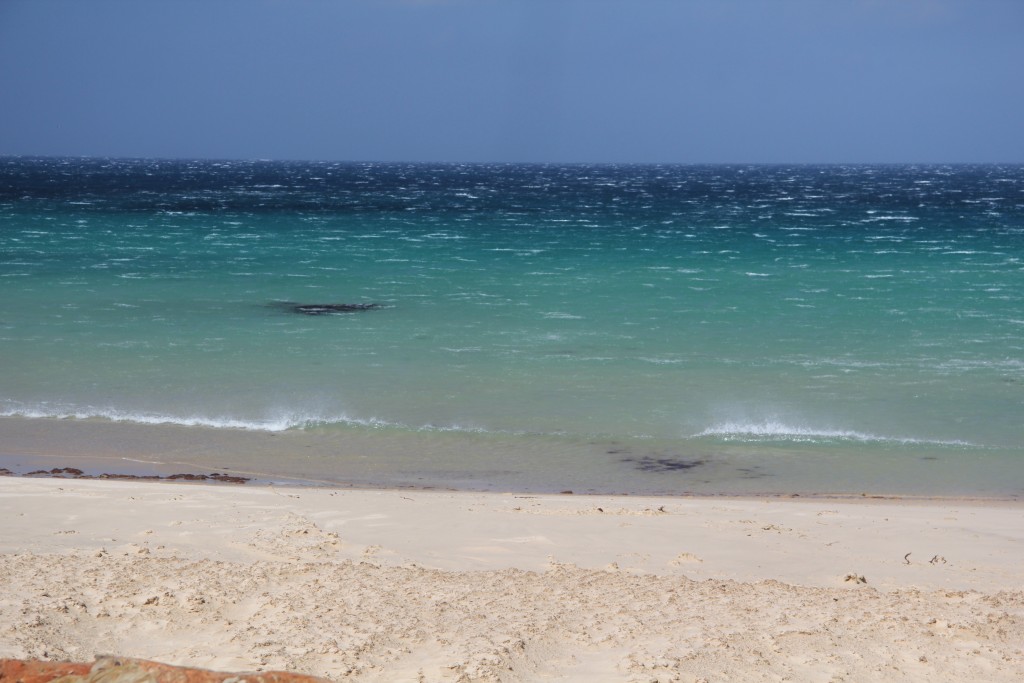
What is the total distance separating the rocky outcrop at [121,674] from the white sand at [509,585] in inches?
82.4

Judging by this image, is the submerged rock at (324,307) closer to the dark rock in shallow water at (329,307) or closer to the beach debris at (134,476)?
the dark rock in shallow water at (329,307)

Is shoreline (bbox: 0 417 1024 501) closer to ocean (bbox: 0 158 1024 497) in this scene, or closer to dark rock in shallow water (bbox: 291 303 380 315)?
ocean (bbox: 0 158 1024 497)

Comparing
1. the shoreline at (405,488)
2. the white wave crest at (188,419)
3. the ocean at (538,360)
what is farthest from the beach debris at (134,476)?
the white wave crest at (188,419)

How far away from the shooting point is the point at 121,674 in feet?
12.5

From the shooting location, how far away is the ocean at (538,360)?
1286cm

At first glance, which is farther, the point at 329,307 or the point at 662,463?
the point at 329,307

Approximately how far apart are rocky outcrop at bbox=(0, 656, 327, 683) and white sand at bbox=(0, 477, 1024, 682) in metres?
2.09

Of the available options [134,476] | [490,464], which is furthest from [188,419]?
[490,464]

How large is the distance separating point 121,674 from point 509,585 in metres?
4.19

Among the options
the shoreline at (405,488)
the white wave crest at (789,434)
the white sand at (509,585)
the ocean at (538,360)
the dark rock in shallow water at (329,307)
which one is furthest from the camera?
the dark rock in shallow water at (329,307)

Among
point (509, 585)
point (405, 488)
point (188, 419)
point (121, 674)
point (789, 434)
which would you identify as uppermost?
point (121, 674)

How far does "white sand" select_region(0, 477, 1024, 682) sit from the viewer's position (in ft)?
20.3

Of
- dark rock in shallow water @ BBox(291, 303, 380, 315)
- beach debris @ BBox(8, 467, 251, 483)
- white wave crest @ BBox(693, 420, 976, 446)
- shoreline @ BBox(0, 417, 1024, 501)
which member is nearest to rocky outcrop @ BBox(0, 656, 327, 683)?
shoreline @ BBox(0, 417, 1024, 501)

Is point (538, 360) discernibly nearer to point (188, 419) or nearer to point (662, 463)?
point (662, 463)
